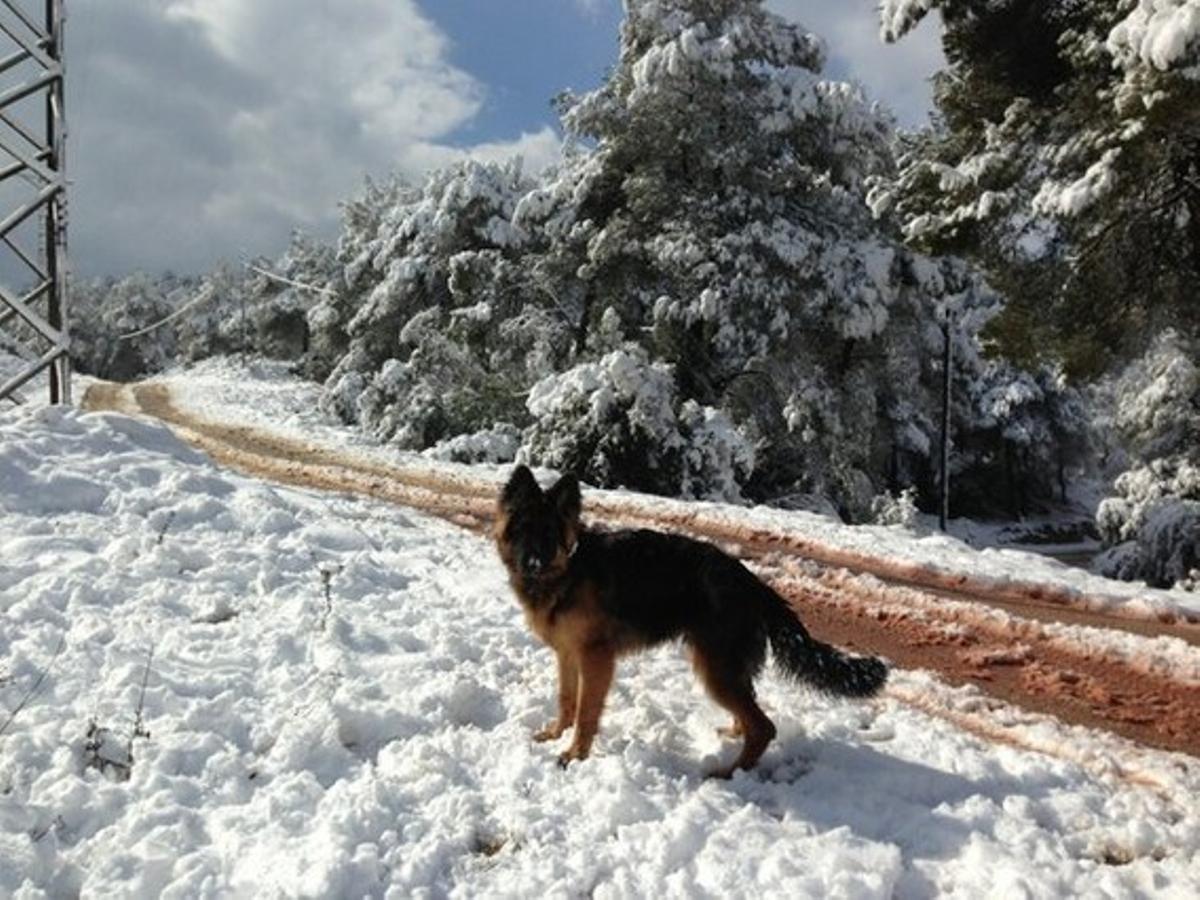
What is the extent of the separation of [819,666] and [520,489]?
1957 millimetres

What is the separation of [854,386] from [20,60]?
60.4 feet

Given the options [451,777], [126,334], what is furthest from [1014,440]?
[126,334]

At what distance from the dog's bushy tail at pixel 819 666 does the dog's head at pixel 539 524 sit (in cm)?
121

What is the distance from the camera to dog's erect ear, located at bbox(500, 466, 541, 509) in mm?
5367

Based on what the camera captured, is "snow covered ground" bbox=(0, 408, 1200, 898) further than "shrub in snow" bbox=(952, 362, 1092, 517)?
No

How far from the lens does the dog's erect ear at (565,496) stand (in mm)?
5379

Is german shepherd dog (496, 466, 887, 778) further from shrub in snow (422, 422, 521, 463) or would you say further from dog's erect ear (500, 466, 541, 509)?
shrub in snow (422, 422, 521, 463)

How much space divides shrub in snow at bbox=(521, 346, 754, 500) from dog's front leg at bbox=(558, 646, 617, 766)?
47.9 ft

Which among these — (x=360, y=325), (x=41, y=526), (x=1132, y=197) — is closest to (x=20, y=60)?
(x=41, y=526)

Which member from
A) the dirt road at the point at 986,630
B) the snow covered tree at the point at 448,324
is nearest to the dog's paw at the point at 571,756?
the dirt road at the point at 986,630

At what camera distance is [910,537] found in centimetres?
1325

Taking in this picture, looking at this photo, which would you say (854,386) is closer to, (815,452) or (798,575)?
(815,452)

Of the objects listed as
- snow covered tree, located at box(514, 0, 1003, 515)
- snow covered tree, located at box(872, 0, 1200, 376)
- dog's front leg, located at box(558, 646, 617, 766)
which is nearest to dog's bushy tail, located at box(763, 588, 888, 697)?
dog's front leg, located at box(558, 646, 617, 766)

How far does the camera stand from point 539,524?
17.6 feet
